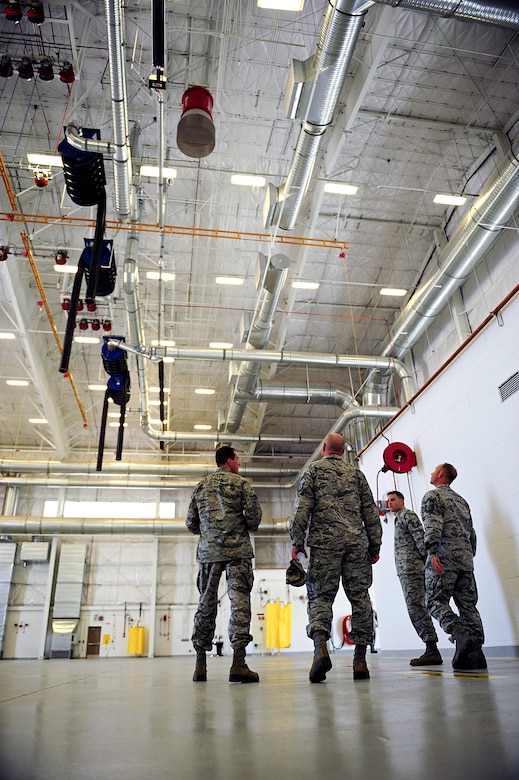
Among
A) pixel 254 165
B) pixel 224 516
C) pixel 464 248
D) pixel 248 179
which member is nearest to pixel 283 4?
pixel 248 179

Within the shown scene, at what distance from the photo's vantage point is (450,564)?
4297 millimetres

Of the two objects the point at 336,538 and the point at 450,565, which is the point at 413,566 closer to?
the point at 450,565

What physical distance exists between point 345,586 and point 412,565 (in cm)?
240

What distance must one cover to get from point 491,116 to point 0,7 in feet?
28.7

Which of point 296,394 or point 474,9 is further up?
point 474,9

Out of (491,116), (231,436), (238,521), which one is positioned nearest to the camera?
(238,521)

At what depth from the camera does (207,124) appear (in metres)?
6.42

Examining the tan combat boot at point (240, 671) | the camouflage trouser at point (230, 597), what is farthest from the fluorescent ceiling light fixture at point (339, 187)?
the tan combat boot at point (240, 671)

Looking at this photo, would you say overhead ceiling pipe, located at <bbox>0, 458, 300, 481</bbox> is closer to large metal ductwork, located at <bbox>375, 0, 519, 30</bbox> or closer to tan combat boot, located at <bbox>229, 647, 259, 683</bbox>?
large metal ductwork, located at <bbox>375, 0, 519, 30</bbox>

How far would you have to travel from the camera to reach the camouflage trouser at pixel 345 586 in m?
3.46

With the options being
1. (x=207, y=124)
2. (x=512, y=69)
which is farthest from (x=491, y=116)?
(x=207, y=124)

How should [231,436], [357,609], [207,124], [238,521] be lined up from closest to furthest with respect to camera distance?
[357,609] → [238,521] → [207,124] → [231,436]

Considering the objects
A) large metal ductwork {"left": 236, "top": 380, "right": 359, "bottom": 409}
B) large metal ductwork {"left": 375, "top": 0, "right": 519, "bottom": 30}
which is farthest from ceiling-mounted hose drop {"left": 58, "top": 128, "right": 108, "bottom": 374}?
large metal ductwork {"left": 236, "top": 380, "right": 359, "bottom": 409}

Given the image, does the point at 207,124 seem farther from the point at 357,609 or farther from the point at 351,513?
the point at 357,609
